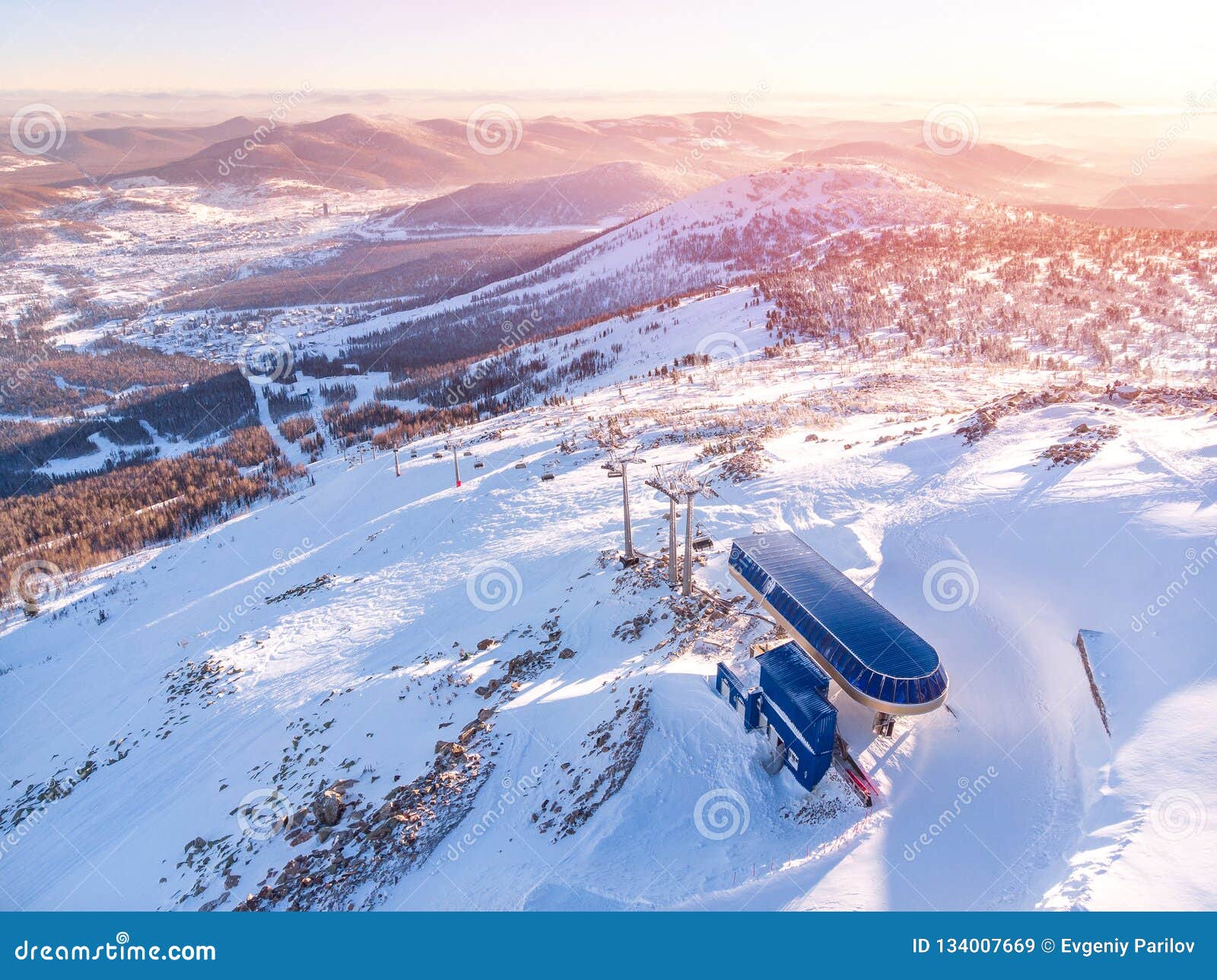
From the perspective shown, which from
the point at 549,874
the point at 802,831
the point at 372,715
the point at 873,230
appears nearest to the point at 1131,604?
the point at 802,831

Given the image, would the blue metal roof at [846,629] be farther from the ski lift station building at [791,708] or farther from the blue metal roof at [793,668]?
the ski lift station building at [791,708]

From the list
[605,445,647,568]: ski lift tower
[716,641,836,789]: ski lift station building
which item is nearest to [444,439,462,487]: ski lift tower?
[605,445,647,568]: ski lift tower

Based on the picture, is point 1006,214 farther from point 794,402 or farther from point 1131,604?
point 1131,604

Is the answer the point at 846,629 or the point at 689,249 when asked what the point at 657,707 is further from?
the point at 689,249

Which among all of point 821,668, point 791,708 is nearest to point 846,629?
point 821,668

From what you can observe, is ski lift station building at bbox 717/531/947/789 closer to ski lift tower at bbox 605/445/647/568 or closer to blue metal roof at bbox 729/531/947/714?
blue metal roof at bbox 729/531/947/714
